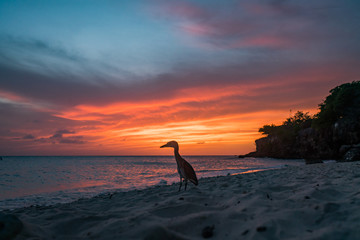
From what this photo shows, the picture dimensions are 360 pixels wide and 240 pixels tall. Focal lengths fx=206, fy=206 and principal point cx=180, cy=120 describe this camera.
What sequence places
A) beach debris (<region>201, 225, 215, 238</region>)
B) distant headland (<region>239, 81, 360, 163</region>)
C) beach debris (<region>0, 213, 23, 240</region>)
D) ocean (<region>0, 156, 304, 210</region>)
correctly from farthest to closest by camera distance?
distant headland (<region>239, 81, 360, 163</region>), ocean (<region>0, 156, 304, 210</region>), beach debris (<region>0, 213, 23, 240</region>), beach debris (<region>201, 225, 215, 238</region>)

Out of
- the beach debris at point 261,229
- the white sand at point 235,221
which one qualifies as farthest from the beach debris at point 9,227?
the beach debris at point 261,229

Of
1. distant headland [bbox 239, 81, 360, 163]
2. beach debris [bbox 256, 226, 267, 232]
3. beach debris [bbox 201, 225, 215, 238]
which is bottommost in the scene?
beach debris [bbox 201, 225, 215, 238]

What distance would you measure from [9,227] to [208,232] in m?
3.07

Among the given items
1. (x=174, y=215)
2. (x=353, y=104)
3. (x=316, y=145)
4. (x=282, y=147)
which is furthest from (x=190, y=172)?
(x=282, y=147)

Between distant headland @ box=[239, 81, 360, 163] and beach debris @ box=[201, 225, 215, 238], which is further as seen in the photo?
distant headland @ box=[239, 81, 360, 163]

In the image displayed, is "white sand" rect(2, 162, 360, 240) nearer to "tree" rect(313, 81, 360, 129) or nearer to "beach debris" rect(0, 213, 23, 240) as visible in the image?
"beach debris" rect(0, 213, 23, 240)

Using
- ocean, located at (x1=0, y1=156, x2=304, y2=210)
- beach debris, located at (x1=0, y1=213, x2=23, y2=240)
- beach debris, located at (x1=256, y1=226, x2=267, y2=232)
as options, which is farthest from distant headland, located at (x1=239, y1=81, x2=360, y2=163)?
beach debris, located at (x1=0, y1=213, x2=23, y2=240)

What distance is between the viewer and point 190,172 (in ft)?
22.7

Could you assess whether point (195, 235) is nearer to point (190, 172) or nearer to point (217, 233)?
point (217, 233)

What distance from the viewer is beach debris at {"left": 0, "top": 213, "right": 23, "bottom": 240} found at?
3073mm

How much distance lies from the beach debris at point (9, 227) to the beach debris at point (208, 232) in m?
2.87

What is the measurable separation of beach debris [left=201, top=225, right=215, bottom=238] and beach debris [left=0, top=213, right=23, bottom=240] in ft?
9.41

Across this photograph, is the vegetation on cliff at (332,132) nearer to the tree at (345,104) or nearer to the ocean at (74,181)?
the tree at (345,104)

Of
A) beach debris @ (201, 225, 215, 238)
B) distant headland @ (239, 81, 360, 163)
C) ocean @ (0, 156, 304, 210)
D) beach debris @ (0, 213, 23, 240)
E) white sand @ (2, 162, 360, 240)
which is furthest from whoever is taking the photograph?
distant headland @ (239, 81, 360, 163)
